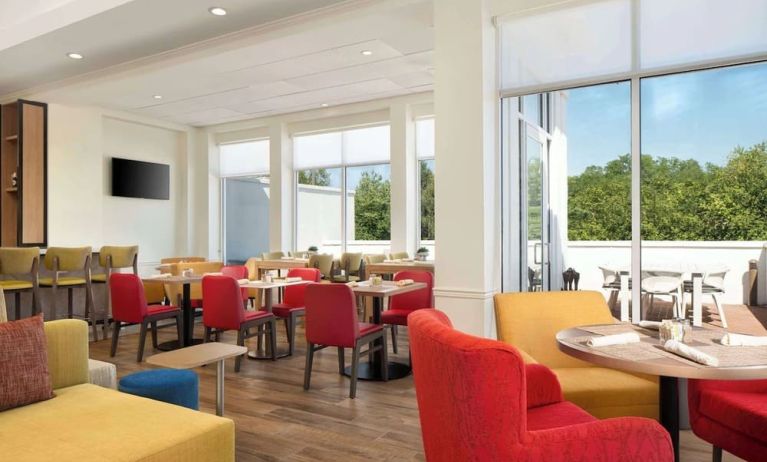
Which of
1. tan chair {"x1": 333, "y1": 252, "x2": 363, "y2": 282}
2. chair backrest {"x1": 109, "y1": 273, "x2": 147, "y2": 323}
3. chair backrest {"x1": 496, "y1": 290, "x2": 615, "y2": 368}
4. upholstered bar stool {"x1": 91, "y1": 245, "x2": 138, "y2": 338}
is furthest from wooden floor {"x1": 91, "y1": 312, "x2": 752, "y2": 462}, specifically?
tan chair {"x1": 333, "y1": 252, "x2": 363, "y2": 282}

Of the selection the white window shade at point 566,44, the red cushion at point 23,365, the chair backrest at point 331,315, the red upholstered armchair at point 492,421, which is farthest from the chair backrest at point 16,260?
the red upholstered armchair at point 492,421

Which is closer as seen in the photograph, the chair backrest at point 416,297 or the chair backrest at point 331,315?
the chair backrest at point 331,315

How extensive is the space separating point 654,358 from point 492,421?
908 mm

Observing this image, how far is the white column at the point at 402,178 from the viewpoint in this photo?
8844mm

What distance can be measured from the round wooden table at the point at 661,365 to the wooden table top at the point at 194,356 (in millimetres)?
1851

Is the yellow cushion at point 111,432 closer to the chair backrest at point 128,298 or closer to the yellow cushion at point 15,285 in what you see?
the chair backrest at point 128,298

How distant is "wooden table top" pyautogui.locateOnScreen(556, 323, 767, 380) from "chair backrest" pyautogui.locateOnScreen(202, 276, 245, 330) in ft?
10.8

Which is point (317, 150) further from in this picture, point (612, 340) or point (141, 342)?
point (612, 340)

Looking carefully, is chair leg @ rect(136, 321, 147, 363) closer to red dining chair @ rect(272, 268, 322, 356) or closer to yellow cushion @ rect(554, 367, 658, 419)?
red dining chair @ rect(272, 268, 322, 356)

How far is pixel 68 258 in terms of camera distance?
693 centimetres

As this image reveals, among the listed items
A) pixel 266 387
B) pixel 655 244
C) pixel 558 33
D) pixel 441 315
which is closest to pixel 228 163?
pixel 266 387

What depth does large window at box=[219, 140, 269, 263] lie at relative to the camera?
439 inches

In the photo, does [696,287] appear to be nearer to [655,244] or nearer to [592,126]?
[655,244]

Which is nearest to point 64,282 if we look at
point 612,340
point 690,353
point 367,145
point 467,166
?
point 367,145
